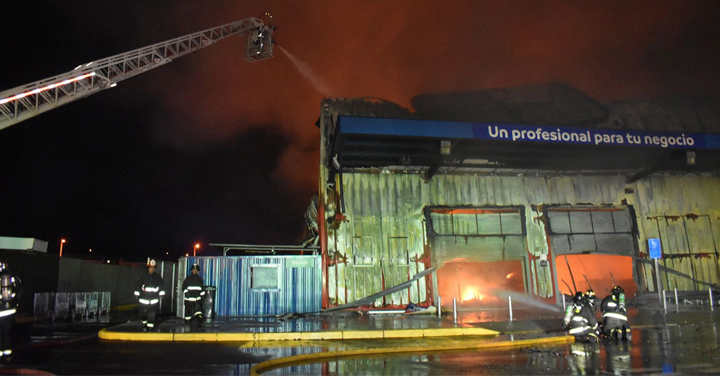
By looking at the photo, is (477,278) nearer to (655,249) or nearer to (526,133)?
(655,249)

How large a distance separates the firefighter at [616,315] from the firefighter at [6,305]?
11.5 meters

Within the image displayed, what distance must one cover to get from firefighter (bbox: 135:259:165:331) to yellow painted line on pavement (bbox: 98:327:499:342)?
595 mm

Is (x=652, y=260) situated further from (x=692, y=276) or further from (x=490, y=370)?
(x=490, y=370)

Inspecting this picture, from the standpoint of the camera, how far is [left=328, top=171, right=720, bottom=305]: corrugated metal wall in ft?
49.4

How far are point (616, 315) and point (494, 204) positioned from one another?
7415 millimetres

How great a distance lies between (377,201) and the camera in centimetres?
1570

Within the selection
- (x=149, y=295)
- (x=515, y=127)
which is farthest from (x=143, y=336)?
(x=515, y=127)

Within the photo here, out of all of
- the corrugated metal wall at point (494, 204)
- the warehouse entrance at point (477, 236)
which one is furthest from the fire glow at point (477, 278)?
the corrugated metal wall at point (494, 204)

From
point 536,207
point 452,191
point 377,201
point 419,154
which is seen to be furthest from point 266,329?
point 536,207

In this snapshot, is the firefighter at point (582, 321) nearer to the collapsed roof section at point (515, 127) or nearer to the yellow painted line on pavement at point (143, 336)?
the collapsed roof section at point (515, 127)

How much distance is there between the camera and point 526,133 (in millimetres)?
13938

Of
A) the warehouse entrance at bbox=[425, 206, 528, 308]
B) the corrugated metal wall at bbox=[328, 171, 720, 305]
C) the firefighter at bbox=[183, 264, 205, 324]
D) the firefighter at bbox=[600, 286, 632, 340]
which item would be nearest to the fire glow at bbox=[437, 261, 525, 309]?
the warehouse entrance at bbox=[425, 206, 528, 308]

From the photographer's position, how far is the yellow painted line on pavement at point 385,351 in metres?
7.08

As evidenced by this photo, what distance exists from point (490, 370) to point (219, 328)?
675 centimetres
